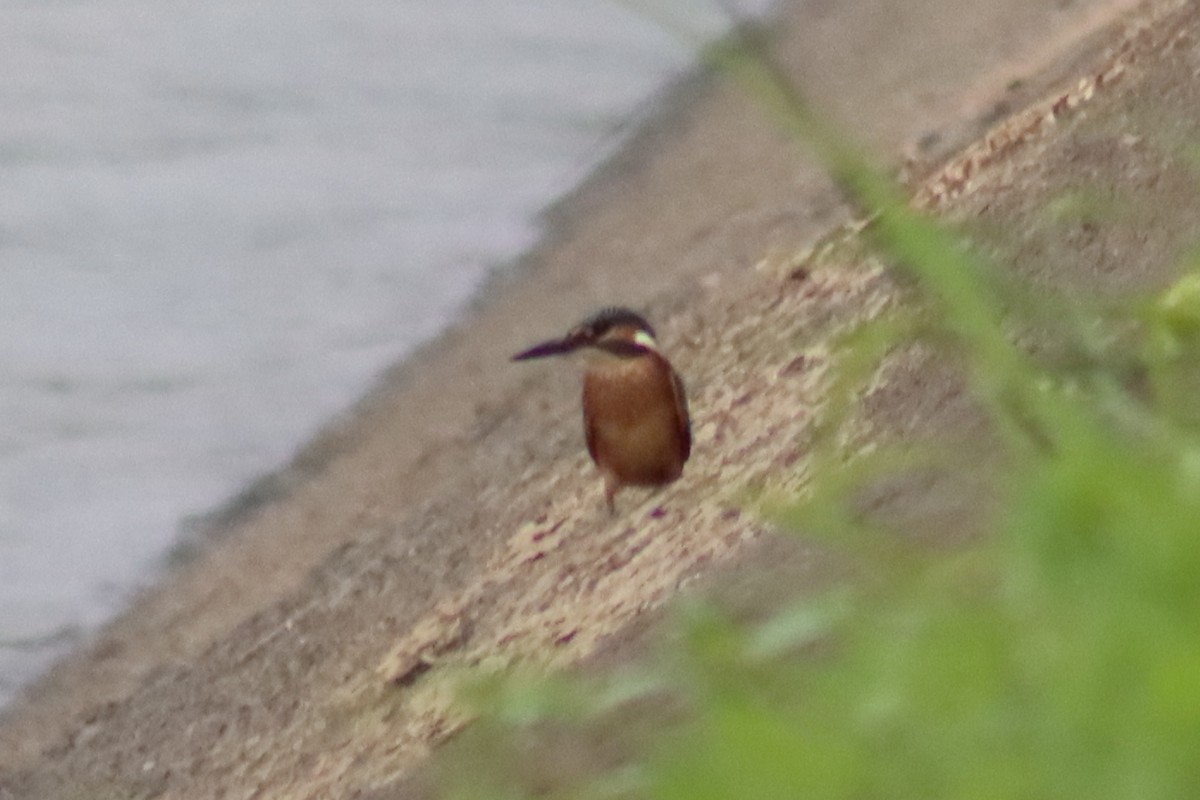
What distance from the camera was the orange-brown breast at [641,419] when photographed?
7.72ft

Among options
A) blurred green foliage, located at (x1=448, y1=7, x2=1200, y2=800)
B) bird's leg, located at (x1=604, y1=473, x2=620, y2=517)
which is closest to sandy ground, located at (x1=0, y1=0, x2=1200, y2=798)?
bird's leg, located at (x1=604, y1=473, x2=620, y2=517)

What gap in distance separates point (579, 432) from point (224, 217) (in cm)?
177

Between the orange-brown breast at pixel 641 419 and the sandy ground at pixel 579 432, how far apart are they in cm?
6

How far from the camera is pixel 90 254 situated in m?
4.37

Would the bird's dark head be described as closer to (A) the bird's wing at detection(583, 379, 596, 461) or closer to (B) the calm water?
(A) the bird's wing at detection(583, 379, 596, 461)

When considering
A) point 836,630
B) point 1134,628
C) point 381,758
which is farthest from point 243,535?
point 1134,628

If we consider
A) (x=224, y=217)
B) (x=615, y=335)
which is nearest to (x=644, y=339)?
(x=615, y=335)

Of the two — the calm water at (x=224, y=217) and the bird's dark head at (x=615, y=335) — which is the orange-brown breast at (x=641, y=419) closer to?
the bird's dark head at (x=615, y=335)

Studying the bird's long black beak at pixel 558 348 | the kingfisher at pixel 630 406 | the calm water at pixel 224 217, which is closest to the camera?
the kingfisher at pixel 630 406

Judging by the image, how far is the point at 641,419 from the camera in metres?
2.35

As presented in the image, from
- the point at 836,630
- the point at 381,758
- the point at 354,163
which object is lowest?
the point at 381,758

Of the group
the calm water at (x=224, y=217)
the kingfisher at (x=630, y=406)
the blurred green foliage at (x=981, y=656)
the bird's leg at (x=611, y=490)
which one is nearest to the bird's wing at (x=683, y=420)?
the kingfisher at (x=630, y=406)

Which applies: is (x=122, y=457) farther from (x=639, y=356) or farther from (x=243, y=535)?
(x=639, y=356)

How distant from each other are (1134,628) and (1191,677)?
0.17ft
